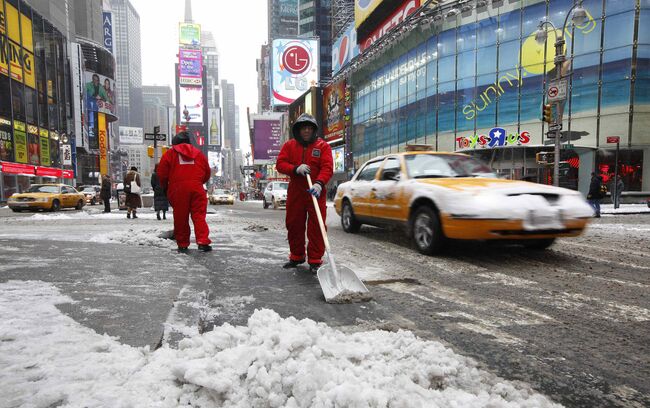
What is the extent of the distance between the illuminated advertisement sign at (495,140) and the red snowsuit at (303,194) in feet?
80.8

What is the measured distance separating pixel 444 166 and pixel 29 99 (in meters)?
46.9

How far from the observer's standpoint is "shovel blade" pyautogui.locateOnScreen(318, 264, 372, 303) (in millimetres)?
3221

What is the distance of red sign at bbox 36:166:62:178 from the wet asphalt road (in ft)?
137

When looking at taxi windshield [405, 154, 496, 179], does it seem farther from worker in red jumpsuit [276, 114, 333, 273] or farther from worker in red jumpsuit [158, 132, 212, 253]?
worker in red jumpsuit [158, 132, 212, 253]

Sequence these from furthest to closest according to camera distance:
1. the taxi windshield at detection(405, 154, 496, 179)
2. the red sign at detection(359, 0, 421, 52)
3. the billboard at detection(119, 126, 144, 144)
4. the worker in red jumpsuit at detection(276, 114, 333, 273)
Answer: the billboard at detection(119, 126, 144, 144), the red sign at detection(359, 0, 421, 52), the taxi windshield at detection(405, 154, 496, 179), the worker in red jumpsuit at detection(276, 114, 333, 273)

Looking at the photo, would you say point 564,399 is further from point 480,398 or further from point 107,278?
point 107,278

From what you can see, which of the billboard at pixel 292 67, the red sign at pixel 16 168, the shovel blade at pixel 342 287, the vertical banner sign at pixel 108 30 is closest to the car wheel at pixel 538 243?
the shovel blade at pixel 342 287

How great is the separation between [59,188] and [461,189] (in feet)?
66.8

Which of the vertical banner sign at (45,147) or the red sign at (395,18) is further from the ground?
the red sign at (395,18)

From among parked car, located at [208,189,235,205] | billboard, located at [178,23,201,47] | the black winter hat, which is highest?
billboard, located at [178,23,201,47]

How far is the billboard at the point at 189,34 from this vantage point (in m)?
180

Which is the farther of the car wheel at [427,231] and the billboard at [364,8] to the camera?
the billboard at [364,8]

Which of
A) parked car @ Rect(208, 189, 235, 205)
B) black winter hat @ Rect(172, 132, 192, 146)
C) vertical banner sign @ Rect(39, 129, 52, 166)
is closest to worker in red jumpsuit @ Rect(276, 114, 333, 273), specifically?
black winter hat @ Rect(172, 132, 192, 146)

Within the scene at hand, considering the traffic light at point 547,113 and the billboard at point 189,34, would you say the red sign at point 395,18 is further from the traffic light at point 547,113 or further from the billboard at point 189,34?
the billboard at point 189,34
